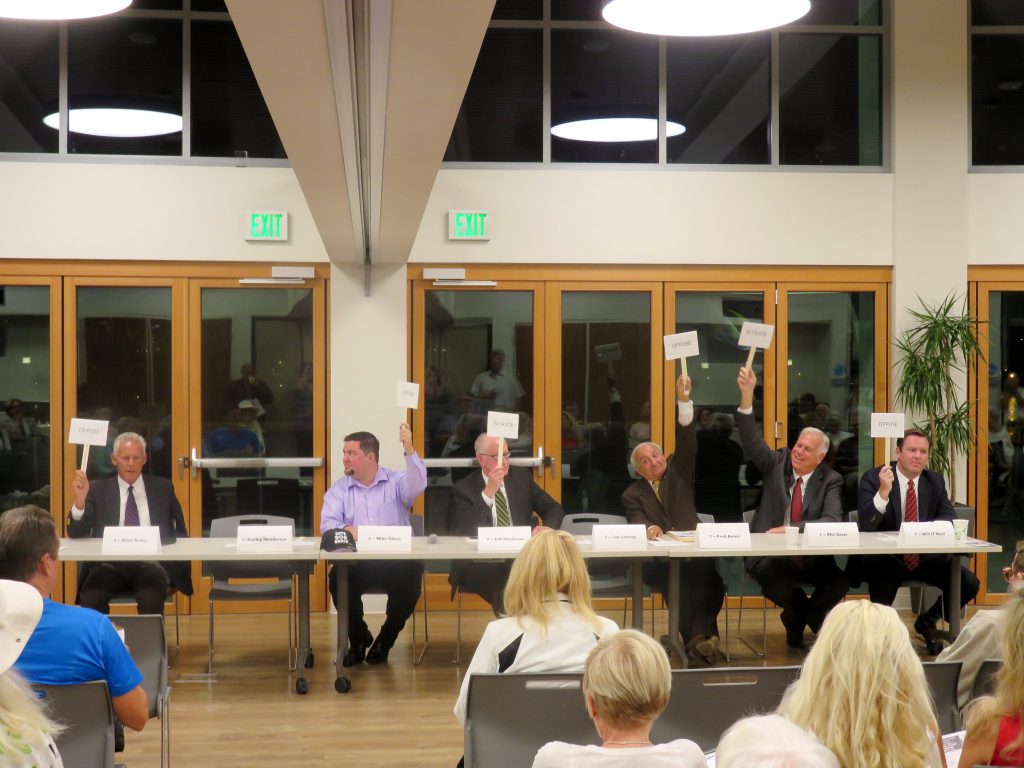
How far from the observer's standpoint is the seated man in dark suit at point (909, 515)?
20.9 ft

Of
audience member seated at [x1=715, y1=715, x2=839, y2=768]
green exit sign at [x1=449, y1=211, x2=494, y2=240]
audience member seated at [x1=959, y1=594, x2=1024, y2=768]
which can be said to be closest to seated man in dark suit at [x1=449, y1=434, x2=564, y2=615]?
green exit sign at [x1=449, y1=211, x2=494, y2=240]

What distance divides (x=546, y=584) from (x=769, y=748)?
5.10 ft

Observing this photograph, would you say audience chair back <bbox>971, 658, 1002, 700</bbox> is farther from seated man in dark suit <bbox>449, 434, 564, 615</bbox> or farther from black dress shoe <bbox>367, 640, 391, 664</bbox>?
black dress shoe <bbox>367, 640, 391, 664</bbox>

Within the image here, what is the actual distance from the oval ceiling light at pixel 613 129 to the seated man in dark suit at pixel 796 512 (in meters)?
2.45

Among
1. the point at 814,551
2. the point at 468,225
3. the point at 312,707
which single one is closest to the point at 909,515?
the point at 814,551

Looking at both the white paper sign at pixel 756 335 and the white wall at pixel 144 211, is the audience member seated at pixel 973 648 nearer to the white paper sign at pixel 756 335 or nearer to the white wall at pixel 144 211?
the white paper sign at pixel 756 335

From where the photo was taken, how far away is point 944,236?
7949 millimetres

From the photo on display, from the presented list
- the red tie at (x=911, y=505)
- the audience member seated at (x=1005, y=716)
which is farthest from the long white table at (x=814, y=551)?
the audience member seated at (x=1005, y=716)

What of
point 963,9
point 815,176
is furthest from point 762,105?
point 963,9

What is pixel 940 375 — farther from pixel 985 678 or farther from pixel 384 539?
pixel 985 678

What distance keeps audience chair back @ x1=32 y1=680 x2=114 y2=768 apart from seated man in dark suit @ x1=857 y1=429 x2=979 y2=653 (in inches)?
186

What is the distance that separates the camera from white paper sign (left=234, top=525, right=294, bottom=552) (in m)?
5.77

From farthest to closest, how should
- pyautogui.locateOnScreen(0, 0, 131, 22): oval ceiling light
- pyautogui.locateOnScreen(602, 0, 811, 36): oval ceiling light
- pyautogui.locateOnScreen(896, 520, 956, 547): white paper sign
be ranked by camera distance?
pyautogui.locateOnScreen(896, 520, 956, 547): white paper sign → pyautogui.locateOnScreen(602, 0, 811, 36): oval ceiling light → pyautogui.locateOnScreen(0, 0, 131, 22): oval ceiling light

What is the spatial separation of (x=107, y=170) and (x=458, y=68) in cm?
534
